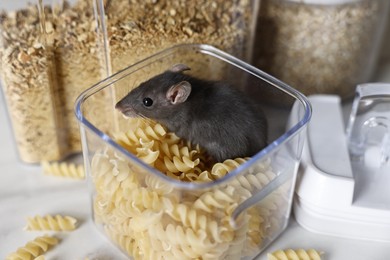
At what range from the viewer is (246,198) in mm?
744

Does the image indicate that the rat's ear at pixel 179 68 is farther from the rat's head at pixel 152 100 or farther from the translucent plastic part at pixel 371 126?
the translucent plastic part at pixel 371 126

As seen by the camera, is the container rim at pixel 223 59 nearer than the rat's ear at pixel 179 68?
Yes

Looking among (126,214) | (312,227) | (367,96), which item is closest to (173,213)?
(126,214)

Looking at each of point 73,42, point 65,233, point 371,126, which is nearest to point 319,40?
point 371,126

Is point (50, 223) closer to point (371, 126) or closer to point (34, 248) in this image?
point (34, 248)

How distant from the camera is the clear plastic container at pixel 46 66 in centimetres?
84

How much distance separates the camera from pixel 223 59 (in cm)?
90

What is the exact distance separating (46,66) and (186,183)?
0.32 m

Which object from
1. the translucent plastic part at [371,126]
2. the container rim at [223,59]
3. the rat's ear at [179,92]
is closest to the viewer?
the container rim at [223,59]

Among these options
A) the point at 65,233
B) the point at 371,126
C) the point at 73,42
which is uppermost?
the point at 73,42

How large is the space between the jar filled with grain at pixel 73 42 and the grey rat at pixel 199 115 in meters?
0.09

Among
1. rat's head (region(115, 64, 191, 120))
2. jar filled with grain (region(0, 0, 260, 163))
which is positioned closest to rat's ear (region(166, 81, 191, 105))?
rat's head (region(115, 64, 191, 120))

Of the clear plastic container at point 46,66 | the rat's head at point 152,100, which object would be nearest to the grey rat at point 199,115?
the rat's head at point 152,100

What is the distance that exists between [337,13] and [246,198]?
37 cm
